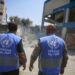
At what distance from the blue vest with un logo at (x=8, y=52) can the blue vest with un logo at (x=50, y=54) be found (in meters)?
0.56

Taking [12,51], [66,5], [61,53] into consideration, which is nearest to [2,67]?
[12,51]

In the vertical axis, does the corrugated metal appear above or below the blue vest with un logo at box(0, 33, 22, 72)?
above

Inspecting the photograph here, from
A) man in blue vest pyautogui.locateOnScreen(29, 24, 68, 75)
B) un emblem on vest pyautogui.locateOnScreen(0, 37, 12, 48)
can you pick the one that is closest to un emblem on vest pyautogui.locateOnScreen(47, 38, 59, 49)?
man in blue vest pyautogui.locateOnScreen(29, 24, 68, 75)

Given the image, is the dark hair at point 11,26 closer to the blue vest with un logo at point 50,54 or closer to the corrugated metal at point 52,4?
the blue vest with un logo at point 50,54

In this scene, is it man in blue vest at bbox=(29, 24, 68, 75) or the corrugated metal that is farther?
the corrugated metal

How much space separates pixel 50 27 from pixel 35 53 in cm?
62

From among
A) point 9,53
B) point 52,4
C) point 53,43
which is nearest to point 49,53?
point 53,43

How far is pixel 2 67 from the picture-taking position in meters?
A: 2.72

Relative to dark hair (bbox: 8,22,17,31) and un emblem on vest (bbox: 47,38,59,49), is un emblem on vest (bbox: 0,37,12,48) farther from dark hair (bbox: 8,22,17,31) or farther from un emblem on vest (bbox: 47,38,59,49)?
un emblem on vest (bbox: 47,38,59,49)

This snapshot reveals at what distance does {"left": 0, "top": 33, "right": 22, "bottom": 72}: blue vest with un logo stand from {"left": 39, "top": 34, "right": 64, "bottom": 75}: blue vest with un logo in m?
Result: 0.56

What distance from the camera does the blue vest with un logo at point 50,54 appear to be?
2.65m

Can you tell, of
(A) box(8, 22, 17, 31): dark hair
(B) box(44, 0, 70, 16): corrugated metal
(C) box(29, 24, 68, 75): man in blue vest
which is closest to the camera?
(C) box(29, 24, 68, 75): man in blue vest

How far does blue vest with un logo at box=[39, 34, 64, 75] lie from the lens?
2646mm

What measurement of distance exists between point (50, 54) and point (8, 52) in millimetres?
852
